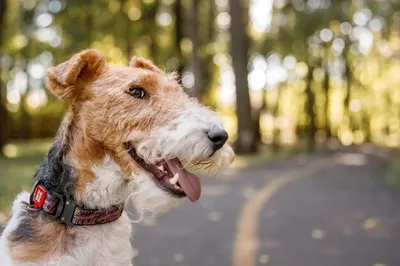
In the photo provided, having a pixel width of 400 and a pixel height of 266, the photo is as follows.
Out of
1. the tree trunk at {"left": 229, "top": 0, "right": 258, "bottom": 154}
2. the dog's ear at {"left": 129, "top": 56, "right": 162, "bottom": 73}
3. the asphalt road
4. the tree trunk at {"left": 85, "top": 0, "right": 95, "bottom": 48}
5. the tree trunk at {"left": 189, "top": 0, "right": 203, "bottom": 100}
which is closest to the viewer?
the dog's ear at {"left": 129, "top": 56, "right": 162, "bottom": 73}

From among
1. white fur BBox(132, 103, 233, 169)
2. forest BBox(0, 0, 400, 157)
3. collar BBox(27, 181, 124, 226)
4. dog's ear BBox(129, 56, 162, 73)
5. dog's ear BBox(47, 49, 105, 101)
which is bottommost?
forest BBox(0, 0, 400, 157)

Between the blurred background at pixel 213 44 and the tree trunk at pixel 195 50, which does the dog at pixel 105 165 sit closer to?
the blurred background at pixel 213 44

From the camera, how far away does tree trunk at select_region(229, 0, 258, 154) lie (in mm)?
27266

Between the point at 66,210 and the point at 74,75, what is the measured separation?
0.76 meters

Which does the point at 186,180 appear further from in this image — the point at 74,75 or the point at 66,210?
the point at 74,75

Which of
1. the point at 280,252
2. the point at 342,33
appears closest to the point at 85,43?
the point at 342,33

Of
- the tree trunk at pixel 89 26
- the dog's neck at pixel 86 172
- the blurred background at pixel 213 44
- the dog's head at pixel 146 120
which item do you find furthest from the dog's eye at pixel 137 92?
the tree trunk at pixel 89 26

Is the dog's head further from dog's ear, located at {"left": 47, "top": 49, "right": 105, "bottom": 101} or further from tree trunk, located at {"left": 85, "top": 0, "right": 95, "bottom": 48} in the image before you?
tree trunk, located at {"left": 85, "top": 0, "right": 95, "bottom": 48}

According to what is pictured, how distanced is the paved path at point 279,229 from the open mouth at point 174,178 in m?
3.82

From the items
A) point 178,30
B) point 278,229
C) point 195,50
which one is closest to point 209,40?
point 178,30

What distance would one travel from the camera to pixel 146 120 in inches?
141

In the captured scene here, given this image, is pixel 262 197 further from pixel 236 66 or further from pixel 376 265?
pixel 236 66

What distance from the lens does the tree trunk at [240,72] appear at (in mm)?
27266

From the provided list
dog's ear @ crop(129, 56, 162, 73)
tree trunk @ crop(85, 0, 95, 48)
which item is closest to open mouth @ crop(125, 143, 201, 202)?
dog's ear @ crop(129, 56, 162, 73)
